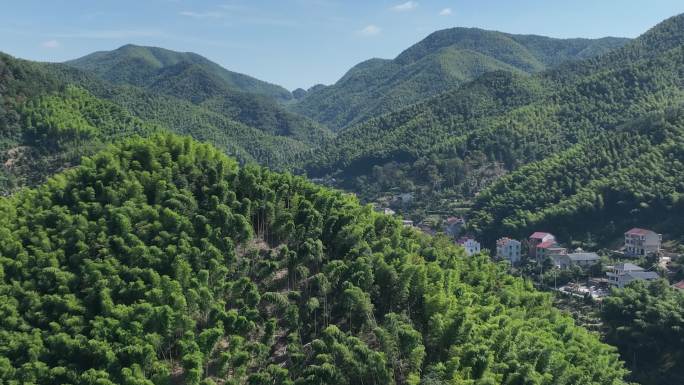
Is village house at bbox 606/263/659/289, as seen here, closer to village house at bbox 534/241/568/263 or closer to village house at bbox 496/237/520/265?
village house at bbox 534/241/568/263

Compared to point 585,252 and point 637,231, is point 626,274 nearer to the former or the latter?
point 637,231

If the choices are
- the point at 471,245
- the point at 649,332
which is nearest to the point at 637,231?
the point at 471,245

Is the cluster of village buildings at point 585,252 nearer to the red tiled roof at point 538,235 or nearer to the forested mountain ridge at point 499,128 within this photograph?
the red tiled roof at point 538,235

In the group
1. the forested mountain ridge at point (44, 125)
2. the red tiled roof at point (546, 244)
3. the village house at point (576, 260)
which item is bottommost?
the village house at point (576, 260)

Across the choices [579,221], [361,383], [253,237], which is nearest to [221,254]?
[253,237]

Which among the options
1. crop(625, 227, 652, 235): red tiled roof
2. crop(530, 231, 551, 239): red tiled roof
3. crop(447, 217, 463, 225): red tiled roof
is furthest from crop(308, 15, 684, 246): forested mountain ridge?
crop(625, 227, 652, 235): red tiled roof

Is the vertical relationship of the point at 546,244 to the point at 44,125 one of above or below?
below

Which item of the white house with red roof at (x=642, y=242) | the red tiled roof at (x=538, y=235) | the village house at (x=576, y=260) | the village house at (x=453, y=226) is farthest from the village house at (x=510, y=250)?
the village house at (x=453, y=226)
